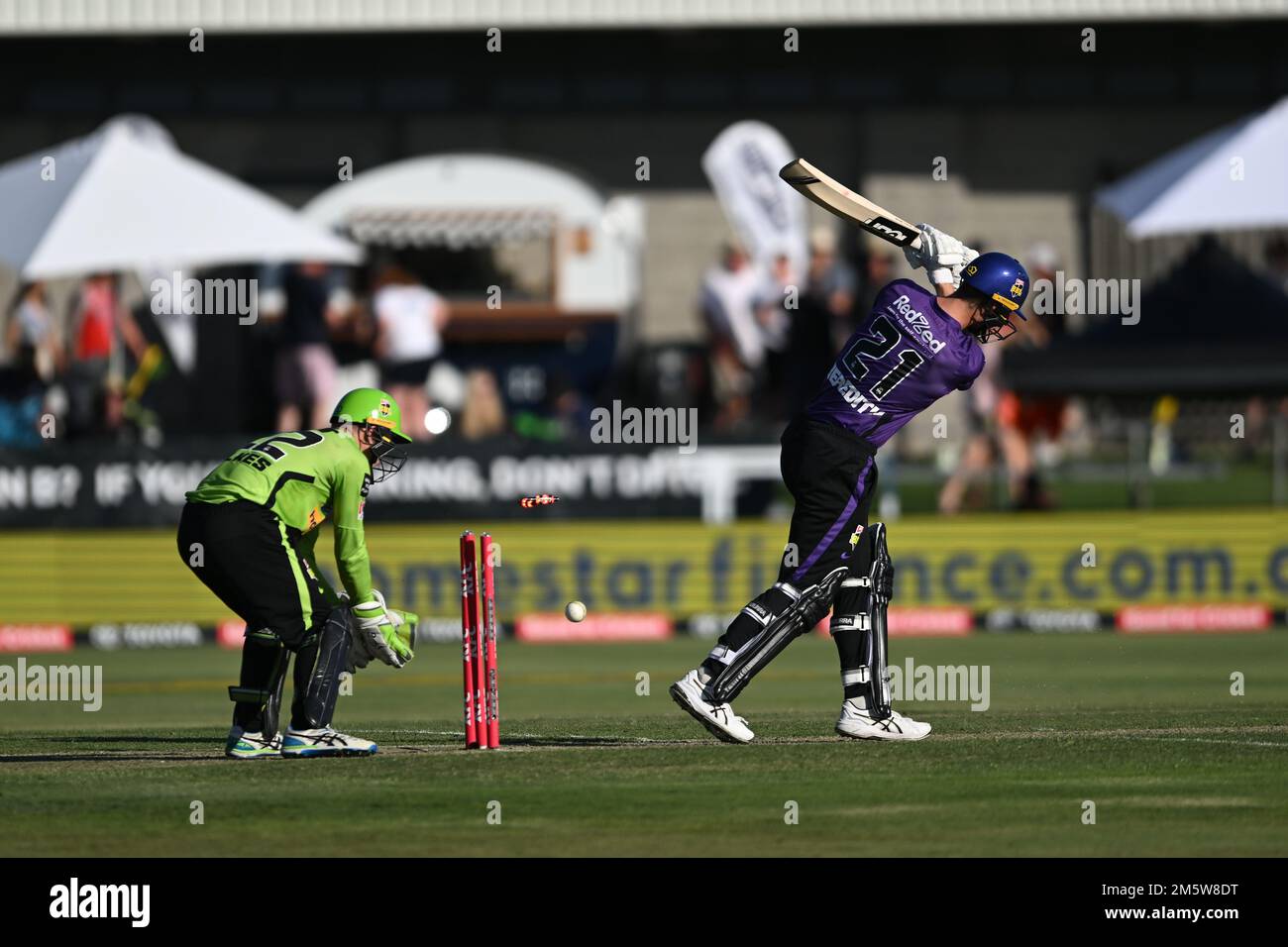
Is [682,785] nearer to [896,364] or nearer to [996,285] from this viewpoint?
[896,364]

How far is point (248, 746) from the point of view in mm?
11430

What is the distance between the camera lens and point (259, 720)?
11.5 meters

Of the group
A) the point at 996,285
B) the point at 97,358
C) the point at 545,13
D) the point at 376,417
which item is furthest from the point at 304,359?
the point at 996,285

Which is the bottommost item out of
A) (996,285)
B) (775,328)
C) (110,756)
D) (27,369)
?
(110,756)

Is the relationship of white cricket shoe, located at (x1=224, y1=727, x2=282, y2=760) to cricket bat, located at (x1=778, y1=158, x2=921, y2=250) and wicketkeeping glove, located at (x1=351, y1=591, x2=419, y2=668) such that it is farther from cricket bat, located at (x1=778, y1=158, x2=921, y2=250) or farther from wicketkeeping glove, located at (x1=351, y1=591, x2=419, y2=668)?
cricket bat, located at (x1=778, y1=158, x2=921, y2=250)

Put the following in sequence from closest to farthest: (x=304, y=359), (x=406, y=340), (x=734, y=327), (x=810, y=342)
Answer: (x=810, y=342) → (x=304, y=359) → (x=406, y=340) → (x=734, y=327)

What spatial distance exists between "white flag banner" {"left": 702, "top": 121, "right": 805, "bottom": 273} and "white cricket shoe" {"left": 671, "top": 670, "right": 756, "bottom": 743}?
59.2 ft

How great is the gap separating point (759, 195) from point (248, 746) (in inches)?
760

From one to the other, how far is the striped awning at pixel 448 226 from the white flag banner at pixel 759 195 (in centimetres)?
254

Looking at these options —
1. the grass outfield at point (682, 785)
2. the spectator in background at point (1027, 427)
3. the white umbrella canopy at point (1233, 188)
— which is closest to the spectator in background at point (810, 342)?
the spectator in background at point (1027, 427)

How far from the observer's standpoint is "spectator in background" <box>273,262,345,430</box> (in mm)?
25328

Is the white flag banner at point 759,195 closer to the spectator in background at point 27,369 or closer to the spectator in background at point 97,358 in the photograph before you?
the spectator in background at point 97,358

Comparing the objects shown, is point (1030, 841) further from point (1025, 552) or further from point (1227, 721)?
point (1025, 552)
